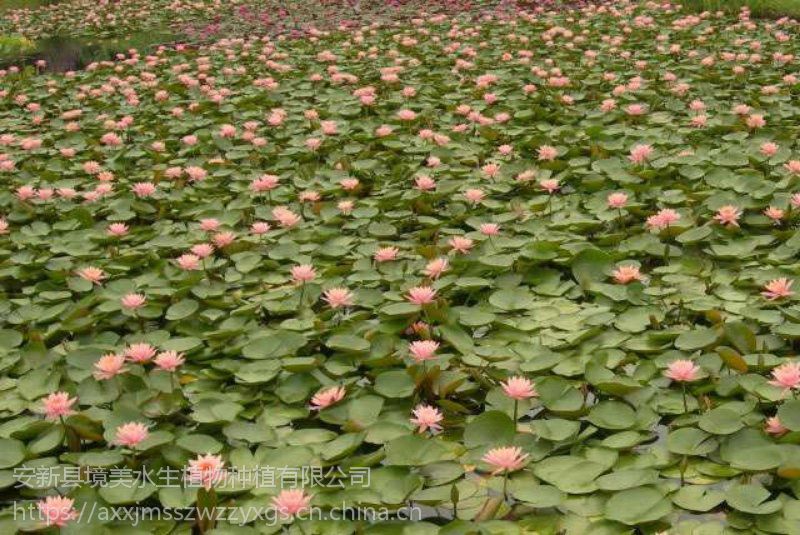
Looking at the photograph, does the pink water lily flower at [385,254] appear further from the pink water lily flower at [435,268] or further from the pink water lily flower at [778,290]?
the pink water lily flower at [778,290]

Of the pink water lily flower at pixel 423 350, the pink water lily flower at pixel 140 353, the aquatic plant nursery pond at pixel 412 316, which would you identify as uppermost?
the pink water lily flower at pixel 423 350

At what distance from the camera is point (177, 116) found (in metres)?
4.86

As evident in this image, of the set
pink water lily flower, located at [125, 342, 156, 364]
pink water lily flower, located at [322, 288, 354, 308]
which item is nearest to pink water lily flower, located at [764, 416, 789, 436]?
pink water lily flower, located at [322, 288, 354, 308]

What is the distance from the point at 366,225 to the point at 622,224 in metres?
0.99

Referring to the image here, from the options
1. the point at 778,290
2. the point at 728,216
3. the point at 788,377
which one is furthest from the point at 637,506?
the point at 728,216

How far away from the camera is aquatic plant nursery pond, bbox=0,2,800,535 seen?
165cm

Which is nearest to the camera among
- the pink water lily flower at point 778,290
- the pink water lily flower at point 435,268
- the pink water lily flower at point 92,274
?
the pink water lily flower at point 778,290

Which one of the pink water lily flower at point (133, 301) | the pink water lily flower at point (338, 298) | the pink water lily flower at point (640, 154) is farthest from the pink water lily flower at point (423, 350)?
the pink water lily flower at point (640, 154)

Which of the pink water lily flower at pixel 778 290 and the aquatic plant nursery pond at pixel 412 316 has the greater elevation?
the pink water lily flower at pixel 778 290

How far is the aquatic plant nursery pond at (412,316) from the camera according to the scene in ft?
5.42

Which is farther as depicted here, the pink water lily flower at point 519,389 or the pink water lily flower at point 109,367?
the pink water lily flower at point 109,367

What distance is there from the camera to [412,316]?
233 cm

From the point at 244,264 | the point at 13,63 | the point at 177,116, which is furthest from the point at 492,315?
the point at 13,63

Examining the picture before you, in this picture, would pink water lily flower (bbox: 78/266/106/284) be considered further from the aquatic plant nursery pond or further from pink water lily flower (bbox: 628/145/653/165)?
pink water lily flower (bbox: 628/145/653/165)
